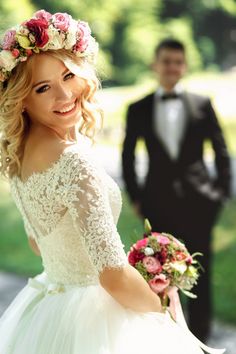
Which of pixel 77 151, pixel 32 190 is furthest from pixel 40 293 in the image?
pixel 77 151

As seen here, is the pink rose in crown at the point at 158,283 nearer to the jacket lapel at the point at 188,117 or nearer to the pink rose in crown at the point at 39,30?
the pink rose in crown at the point at 39,30

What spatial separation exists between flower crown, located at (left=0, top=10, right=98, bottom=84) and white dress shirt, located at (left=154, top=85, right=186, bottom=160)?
2.25 metres

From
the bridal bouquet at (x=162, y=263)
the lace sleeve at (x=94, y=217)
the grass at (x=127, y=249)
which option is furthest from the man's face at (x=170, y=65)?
the lace sleeve at (x=94, y=217)

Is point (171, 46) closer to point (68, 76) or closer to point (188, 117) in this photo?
point (188, 117)

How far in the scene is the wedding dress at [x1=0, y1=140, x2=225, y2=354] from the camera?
69.3 inches

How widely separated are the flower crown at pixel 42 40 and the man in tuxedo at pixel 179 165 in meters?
2.23

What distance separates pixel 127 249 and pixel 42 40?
196 inches

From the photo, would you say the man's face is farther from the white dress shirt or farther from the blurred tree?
the blurred tree

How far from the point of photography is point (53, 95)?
1.92 m

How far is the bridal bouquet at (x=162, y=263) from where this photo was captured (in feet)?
6.57

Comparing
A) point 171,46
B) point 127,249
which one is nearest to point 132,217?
point 127,249

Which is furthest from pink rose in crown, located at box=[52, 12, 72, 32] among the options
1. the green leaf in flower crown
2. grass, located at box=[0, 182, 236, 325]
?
grass, located at box=[0, 182, 236, 325]

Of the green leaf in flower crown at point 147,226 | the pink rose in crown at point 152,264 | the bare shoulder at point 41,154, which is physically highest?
the bare shoulder at point 41,154

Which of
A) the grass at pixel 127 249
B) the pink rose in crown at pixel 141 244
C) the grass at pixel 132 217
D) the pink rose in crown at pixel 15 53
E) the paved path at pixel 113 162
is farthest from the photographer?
the paved path at pixel 113 162
